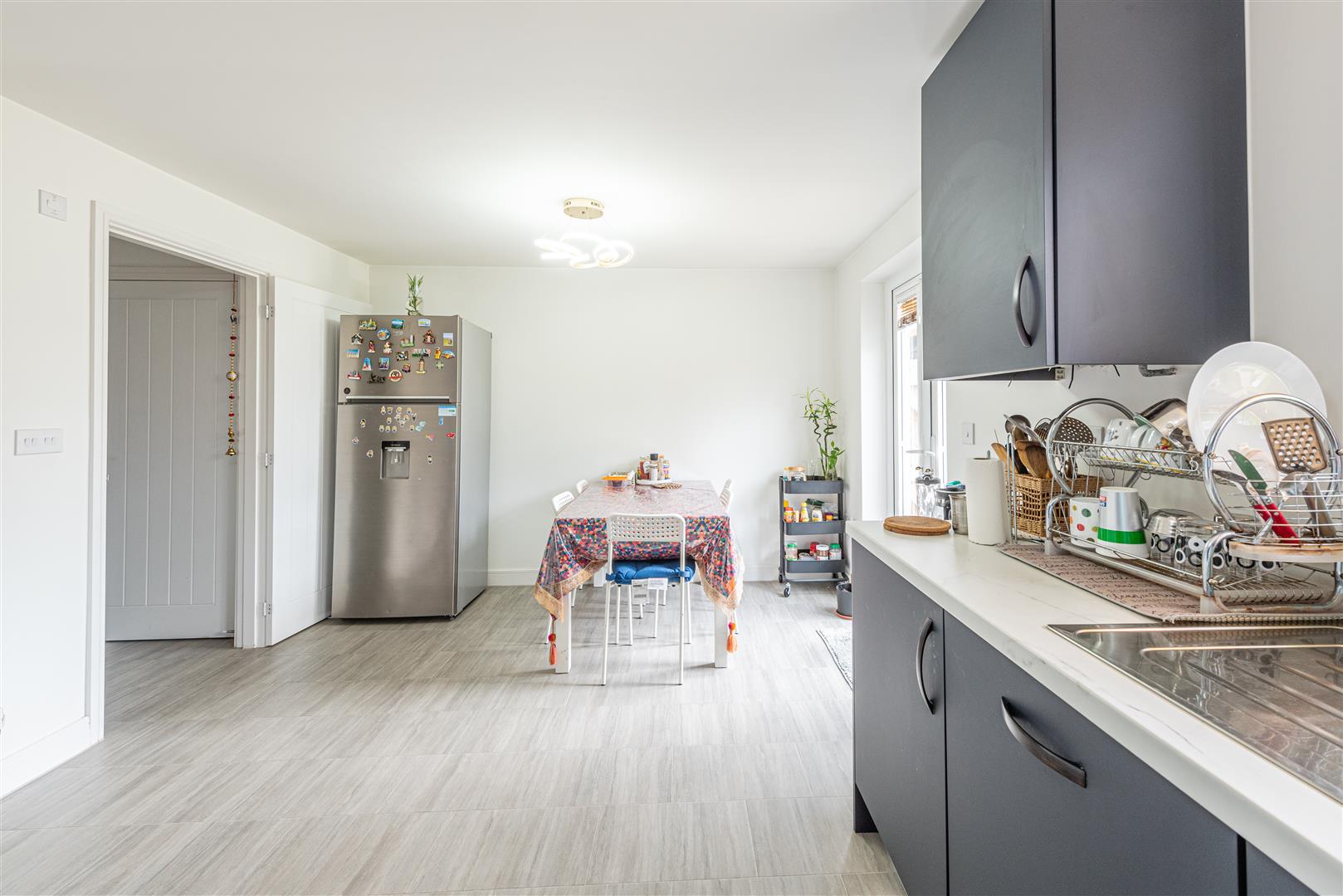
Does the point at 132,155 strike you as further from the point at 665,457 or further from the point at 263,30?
the point at 665,457

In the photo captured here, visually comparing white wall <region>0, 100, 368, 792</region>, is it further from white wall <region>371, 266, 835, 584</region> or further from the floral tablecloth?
white wall <region>371, 266, 835, 584</region>

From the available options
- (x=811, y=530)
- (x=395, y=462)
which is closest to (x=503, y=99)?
(x=395, y=462)

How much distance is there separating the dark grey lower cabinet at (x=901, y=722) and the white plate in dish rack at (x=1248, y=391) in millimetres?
604

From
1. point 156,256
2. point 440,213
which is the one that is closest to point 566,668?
point 440,213

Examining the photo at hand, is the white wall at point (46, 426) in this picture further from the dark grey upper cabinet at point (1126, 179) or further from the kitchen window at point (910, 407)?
the kitchen window at point (910, 407)

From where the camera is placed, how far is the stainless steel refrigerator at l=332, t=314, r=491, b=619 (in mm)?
3822

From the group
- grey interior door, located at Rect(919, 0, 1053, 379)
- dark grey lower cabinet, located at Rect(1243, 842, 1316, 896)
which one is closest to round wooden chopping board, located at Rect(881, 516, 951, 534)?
grey interior door, located at Rect(919, 0, 1053, 379)

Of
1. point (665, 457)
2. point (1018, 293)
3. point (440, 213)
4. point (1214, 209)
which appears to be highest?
point (440, 213)

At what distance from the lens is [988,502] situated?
1.62m

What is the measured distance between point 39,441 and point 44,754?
3.73ft

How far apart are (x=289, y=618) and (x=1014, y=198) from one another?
4079 mm

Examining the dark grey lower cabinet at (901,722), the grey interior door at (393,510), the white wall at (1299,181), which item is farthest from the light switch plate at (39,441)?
the white wall at (1299,181)

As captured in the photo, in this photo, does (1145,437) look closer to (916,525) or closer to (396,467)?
(916,525)

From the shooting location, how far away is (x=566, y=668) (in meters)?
3.04
